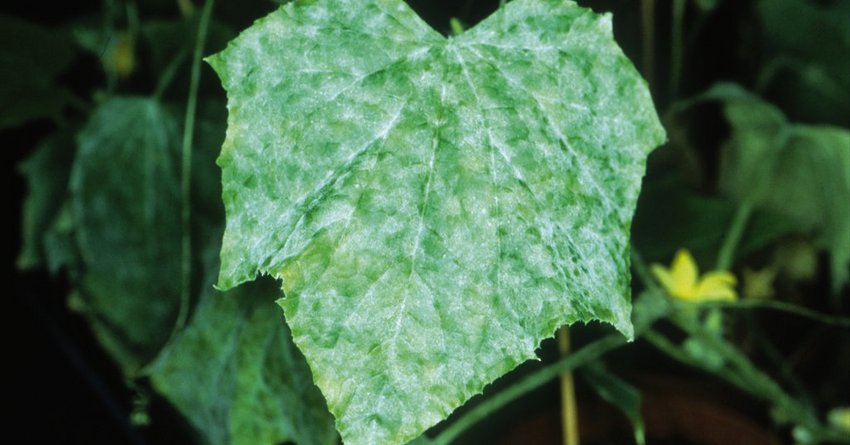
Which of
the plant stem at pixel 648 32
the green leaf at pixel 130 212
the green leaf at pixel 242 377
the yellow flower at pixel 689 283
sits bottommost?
the yellow flower at pixel 689 283

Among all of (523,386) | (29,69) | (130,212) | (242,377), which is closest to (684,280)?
(523,386)

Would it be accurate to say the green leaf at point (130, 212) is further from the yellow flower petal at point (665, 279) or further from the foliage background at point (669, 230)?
the yellow flower petal at point (665, 279)

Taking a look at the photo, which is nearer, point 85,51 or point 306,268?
point 306,268

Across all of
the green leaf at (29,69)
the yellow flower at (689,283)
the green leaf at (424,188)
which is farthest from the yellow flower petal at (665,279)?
the green leaf at (29,69)

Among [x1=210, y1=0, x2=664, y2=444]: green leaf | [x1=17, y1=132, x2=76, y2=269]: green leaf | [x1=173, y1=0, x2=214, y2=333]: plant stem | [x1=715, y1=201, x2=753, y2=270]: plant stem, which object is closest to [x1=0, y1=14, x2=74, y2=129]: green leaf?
[x1=17, y1=132, x2=76, y2=269]: green leaf

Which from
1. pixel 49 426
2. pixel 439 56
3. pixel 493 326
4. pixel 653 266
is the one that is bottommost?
pixel 49 426

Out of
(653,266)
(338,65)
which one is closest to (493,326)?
(338,65)

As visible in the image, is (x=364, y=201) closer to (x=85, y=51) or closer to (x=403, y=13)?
(x=403, y=13)
